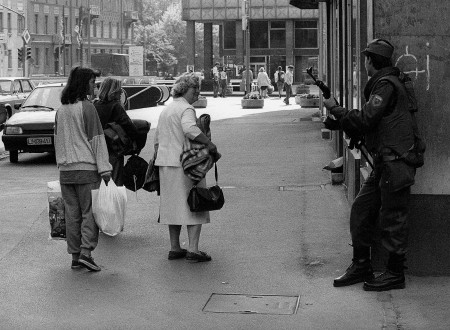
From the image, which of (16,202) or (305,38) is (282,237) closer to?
(16,202)

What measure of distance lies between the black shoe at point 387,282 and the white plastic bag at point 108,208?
8.18 feet

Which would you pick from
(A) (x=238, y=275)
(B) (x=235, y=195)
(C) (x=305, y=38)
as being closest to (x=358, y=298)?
(A) (x=238, y=275)

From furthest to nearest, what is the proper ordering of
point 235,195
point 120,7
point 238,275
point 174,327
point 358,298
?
1. point 120,7
2. point 235,195
3. point 238,275
4. point 358,298
5. point 174,327

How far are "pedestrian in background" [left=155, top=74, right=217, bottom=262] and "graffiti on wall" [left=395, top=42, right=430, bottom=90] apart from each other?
6.24ft

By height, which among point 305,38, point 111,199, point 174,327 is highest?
point 305,38

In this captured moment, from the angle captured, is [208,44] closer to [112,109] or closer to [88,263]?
[112,109]

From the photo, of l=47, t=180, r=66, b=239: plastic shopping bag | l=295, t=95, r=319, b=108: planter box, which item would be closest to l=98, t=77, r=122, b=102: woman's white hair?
l=47, t=180, r=66, b=239: plastic shopping bag

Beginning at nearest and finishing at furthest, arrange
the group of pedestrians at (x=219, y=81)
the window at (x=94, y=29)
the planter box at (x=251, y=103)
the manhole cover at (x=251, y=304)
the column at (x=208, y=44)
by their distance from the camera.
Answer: the manhole cover at (x=251, y=304) < the planter box at (x=251, y=103) < the group of pedestrians at (x=219, y=81) < the column at (x=208, y=44) < the window at (x=94, y=29)

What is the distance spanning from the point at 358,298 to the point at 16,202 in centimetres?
693

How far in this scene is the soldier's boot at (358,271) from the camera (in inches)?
325

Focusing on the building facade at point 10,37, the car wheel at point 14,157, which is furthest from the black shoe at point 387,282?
the building facade at point 10,37

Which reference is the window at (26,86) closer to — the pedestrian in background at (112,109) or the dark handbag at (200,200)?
the pedestrian in background at (112,109)

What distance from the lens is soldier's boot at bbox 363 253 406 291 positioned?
8.00 metres

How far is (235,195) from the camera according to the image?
13586 millimetres
